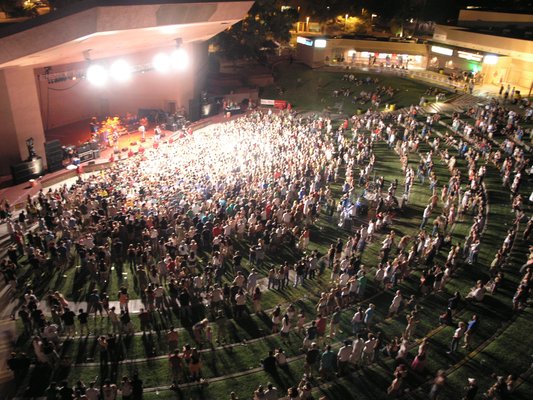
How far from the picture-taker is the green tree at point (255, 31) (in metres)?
46.3

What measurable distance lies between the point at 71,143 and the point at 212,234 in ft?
60.8

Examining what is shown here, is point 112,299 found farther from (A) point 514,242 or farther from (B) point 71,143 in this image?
(B) point 71,143

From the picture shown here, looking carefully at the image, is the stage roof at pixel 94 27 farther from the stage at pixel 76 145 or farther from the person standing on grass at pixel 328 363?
the person standing on grass at pixel 328 363

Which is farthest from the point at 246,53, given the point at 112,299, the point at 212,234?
the point at 112,299

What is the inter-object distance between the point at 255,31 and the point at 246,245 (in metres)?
34.7

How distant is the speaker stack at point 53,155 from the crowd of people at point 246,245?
3.96m

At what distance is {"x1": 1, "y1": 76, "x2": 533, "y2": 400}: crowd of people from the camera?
11930 mm

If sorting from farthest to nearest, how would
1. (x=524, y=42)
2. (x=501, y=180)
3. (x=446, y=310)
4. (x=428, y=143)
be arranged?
(x=524, y=42) → (x=428, y=143) → (x=501, y=180) → (x=446, y=310)

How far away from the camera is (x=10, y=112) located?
23219 mm

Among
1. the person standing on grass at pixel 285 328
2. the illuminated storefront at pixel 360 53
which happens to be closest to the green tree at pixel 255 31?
the illuminated storefront at pixel 360 53

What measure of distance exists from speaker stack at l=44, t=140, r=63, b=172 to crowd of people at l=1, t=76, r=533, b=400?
396 cm

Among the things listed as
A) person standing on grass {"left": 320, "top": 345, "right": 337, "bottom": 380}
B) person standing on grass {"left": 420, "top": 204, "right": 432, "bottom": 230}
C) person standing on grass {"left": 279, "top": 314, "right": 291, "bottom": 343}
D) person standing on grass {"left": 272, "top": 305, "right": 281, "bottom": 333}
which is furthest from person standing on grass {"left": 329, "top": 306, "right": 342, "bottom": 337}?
person standing on grass {"left": 420, "top": 204, "right": 432, "bottom": 230}

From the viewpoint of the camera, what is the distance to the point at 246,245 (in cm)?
1777

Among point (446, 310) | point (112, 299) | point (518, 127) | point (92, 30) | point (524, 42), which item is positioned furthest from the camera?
point (524, 42)
